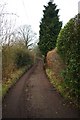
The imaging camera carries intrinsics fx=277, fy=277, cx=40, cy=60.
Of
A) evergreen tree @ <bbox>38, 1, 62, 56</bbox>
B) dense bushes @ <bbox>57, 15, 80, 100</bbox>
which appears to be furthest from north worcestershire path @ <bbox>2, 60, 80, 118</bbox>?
evergreen tree @ <bbox>38, 1, 62, 56</bbox>

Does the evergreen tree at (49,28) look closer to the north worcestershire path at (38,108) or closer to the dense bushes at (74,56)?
the dense bushes at (74,56)

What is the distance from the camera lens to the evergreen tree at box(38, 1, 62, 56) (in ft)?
141

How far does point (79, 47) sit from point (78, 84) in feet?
Result: 5.48

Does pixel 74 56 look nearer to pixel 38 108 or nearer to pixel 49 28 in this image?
pixel 38 108

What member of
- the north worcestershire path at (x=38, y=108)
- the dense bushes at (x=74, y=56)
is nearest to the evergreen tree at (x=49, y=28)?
the dense bushes at (x=74, y=56)

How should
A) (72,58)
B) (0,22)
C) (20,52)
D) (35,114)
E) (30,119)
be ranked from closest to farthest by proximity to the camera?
(30,119) → (35,114) → (72,58) → (0,22) → (20,52)

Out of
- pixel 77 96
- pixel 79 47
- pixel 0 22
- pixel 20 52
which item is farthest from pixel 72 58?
pixel 20 52

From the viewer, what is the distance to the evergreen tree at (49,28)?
43000mm

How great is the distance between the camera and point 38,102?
13.4 metres

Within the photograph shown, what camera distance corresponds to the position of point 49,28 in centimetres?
4384

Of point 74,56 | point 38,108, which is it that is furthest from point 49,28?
point 38,108

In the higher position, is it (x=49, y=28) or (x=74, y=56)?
(x=49, y=28)

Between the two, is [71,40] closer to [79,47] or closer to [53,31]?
[79,47]

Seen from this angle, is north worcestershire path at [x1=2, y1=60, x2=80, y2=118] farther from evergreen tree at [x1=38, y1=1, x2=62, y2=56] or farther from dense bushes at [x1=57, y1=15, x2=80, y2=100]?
evergreen tree at [x1=38, y1=1, x2=62, y2=56]
